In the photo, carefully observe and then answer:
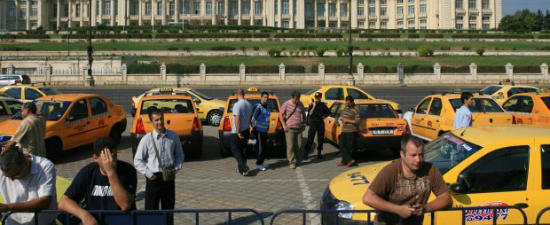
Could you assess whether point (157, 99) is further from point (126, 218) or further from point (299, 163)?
point (126, 218)

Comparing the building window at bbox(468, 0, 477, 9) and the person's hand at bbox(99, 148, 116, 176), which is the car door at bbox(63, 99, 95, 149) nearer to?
the person's hand at bbox(99, 148, 116, 176)

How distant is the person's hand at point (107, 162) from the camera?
451 centimetres

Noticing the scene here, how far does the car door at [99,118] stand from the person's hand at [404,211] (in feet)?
34.4

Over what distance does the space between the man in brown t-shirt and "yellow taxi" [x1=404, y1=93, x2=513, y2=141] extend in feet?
27.7

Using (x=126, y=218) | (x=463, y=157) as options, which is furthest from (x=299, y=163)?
(x=126, y=218)

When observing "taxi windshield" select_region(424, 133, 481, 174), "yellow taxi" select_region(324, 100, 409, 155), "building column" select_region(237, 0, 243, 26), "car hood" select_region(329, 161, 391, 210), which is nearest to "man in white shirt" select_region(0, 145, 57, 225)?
"car hood" select_region(329, 161, 391, 210)

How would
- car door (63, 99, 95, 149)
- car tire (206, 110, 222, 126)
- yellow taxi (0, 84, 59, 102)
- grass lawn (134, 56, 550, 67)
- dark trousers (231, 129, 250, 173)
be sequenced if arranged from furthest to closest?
grass lawn (134, 56, 550, 67), yellow taxi (0, 84, 59, 102), car tire (206, 110, 222, 126), car door (63, 99, 95, 149), dark trousers (231, 129, 250, 173)

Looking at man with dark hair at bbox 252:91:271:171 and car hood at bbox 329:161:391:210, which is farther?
man with dark hair at bbox 252:91:271:171

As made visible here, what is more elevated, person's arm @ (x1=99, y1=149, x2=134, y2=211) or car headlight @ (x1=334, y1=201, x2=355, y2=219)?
person's arm @ (x1=99, y1=149, x2=134, y2=211)

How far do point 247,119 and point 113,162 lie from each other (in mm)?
5762

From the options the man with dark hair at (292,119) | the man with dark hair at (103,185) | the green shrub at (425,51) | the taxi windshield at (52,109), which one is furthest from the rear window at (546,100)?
the green shrub at (425,51)

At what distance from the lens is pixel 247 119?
33.6 feet

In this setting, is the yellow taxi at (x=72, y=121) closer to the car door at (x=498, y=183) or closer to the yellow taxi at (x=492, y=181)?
the yellow taxi at (x=492, y=181)

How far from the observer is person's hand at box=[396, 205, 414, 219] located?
4047 millimetres
